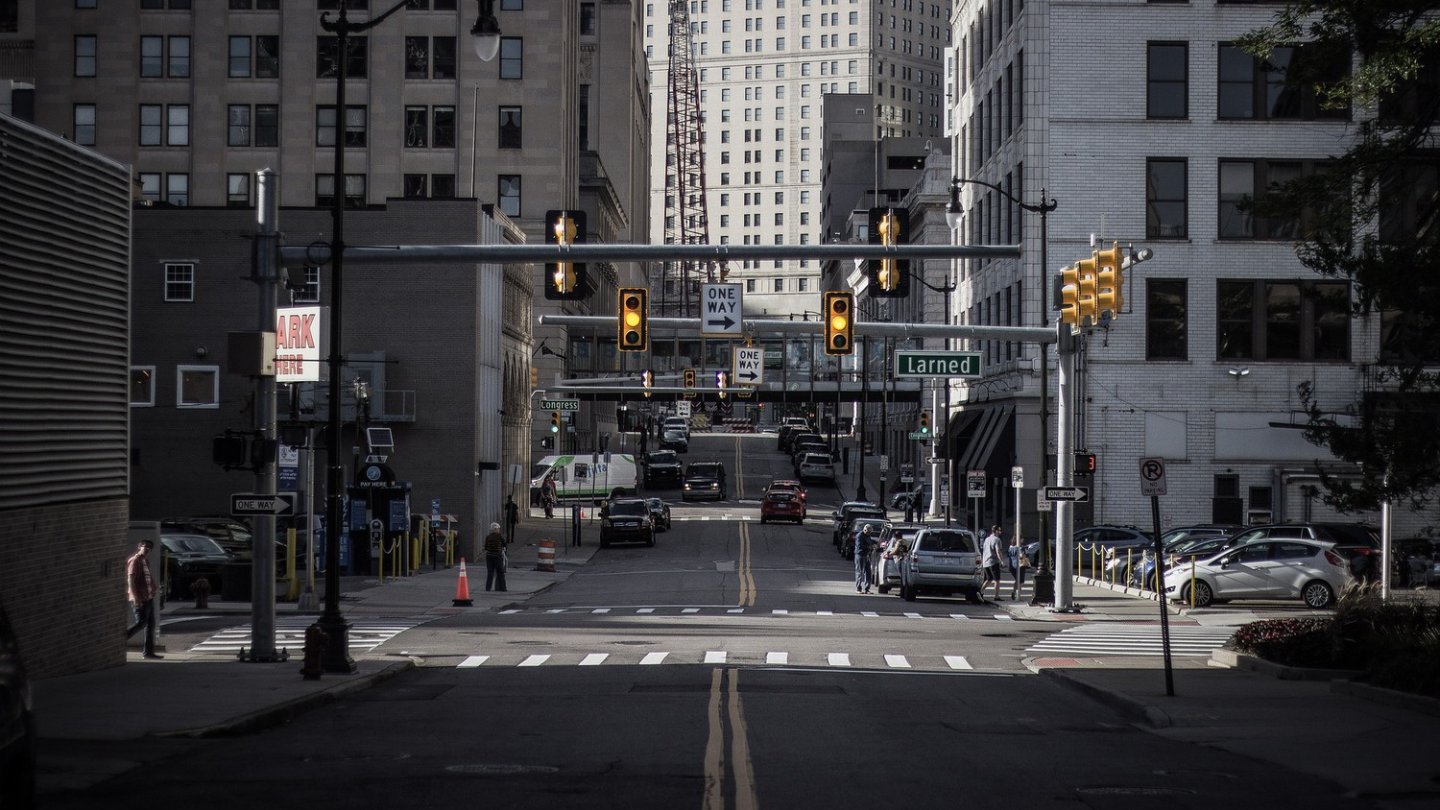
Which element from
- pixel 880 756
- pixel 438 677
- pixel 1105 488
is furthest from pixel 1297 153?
pixel 880 756

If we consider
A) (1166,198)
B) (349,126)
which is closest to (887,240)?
(1166,198)

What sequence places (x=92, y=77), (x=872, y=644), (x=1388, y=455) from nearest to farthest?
(x=1388, y=455) → (x=872, y=644) → (x=92, y=77)

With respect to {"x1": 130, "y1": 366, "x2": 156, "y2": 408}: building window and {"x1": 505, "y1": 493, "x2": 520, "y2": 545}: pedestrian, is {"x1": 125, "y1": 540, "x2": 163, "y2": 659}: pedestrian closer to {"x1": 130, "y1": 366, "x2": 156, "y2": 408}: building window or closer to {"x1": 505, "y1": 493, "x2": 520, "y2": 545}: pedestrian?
{"x1": 130, "y1": 366, "x2": 156, "y2": 408}: building window

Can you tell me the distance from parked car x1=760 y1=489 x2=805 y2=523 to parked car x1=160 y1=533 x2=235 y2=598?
33553 mm

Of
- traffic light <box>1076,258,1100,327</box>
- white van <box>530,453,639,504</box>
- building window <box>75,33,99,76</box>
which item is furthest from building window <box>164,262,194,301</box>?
building window <box>75,33,99,76</box>

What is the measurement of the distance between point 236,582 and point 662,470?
175ft

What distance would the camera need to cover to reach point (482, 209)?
5194 cm

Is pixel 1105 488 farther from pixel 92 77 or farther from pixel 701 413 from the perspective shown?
pixel 701 413

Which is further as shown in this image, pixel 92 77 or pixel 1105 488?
pixel 92 77

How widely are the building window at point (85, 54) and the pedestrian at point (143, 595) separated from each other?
62.7 metres

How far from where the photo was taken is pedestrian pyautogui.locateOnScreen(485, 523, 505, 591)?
38.9m

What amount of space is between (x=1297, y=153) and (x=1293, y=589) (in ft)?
80.5

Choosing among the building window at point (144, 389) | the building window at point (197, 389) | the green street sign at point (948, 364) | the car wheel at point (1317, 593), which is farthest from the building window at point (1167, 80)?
the building window at point (144, 389)

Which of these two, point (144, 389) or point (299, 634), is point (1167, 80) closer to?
point (144, 389)
